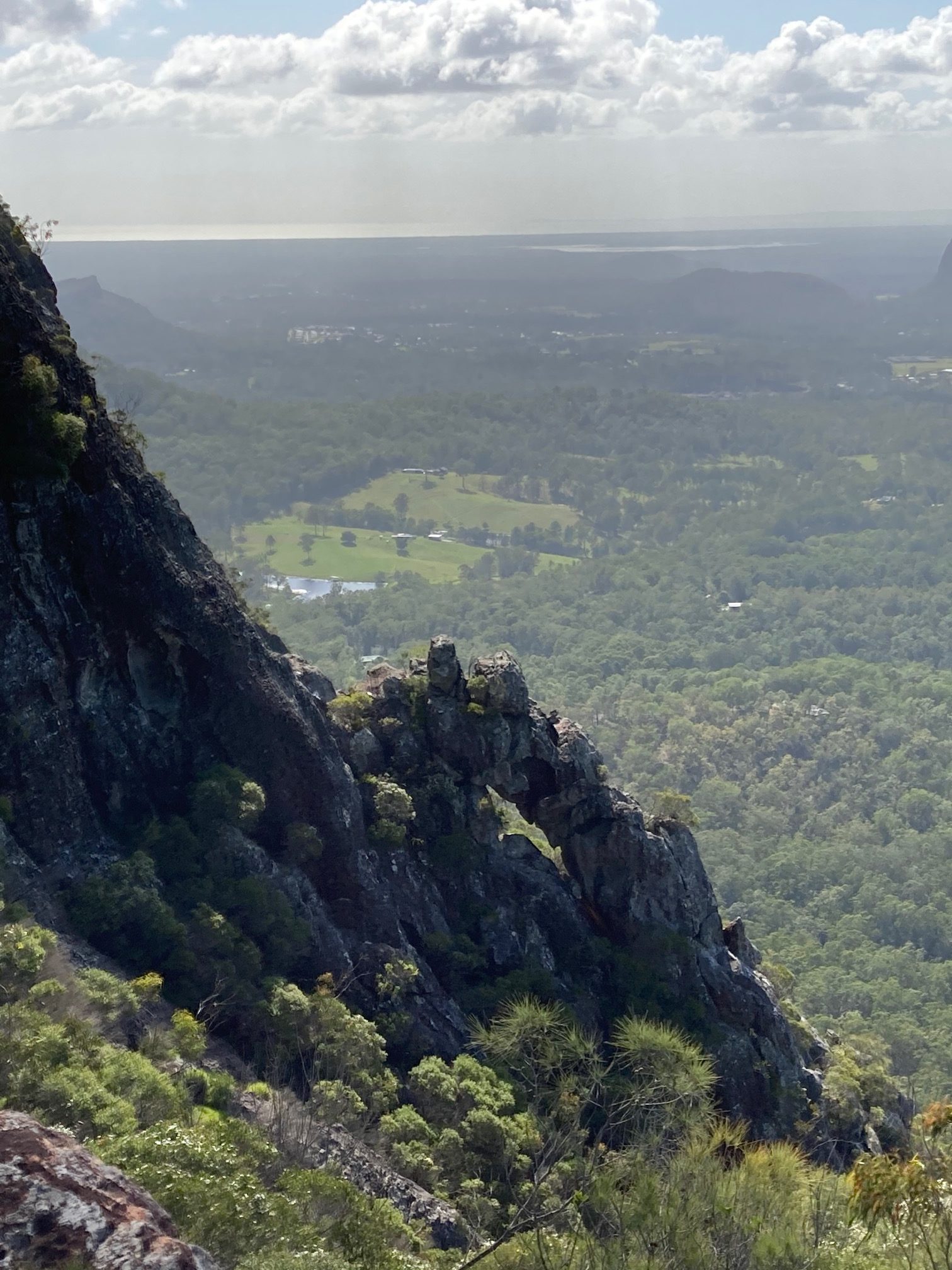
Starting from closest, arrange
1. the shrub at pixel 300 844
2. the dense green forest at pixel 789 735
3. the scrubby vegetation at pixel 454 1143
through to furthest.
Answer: the scrubby vegetation at pixel 454 1143 → the shrub at pixel 300 844 → the dense green forest at pixel 789 735

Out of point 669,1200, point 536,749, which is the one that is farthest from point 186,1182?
point 536,749

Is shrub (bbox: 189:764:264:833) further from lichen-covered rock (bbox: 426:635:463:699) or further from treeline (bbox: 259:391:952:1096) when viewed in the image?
treeline (bbox: 259:391:952:1096)

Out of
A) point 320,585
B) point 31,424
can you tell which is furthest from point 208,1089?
point 320,585

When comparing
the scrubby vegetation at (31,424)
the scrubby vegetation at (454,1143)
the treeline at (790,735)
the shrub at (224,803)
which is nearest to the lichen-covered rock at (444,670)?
the shrub at (224,803)

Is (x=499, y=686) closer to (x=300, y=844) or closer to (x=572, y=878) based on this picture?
(x=572, y=878)

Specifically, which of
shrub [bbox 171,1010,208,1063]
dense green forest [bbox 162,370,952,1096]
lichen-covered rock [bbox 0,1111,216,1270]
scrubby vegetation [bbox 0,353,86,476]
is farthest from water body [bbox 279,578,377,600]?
lichen-covered rock [bbox 0,1111,216,1270]

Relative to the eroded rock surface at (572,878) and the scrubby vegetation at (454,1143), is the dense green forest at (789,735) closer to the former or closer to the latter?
the eroded rock surface at (572,878)

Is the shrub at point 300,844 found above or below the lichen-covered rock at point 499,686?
below
